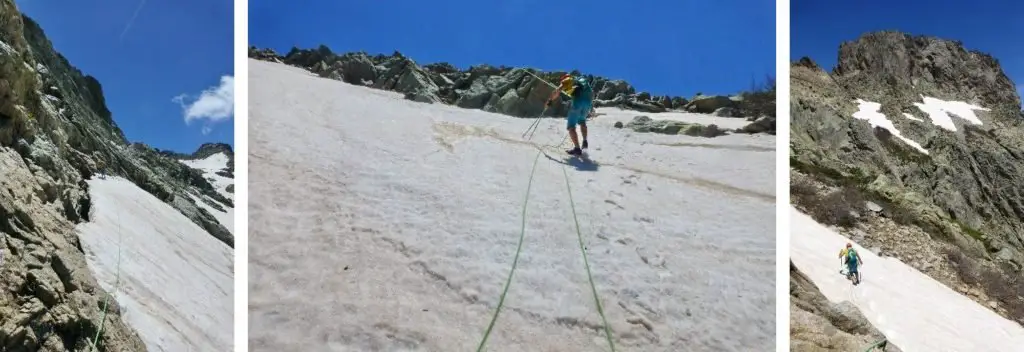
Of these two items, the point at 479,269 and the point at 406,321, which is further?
the point at 479,269

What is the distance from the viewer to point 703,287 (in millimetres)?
6848

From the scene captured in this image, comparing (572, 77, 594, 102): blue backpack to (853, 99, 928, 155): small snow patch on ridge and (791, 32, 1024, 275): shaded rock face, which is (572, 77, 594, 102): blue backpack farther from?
(853, 99, 928, 155): small snow patch on ridge

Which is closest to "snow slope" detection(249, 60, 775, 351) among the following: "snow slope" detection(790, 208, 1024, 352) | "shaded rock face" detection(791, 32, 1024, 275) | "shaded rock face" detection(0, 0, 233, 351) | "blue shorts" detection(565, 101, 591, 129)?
"blue shorts" detection(565, 101, 591, 129)

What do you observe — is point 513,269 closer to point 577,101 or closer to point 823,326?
point 577,101

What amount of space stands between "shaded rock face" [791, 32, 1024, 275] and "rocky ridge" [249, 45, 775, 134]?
5.14 meters

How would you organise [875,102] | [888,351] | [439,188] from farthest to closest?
[875,102] < [888,351] < [439,188]

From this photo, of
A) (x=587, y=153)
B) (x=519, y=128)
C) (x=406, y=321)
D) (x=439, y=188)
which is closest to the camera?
(x=406, y=321)

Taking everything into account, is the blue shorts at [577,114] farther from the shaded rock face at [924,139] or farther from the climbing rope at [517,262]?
the shaded rock face at [924,139]

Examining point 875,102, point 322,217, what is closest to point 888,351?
point 322,217

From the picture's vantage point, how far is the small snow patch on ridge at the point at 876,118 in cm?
3055

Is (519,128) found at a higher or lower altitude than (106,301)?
higher

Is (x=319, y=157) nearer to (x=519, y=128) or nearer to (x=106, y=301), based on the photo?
(x=106, y=301)

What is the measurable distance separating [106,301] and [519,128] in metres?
7.56

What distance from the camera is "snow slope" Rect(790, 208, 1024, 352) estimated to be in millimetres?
11602
